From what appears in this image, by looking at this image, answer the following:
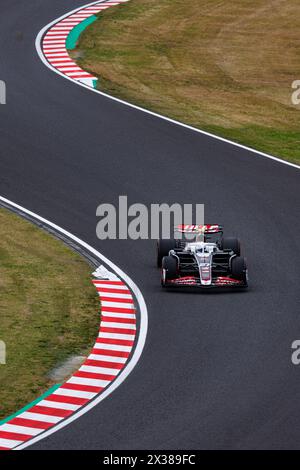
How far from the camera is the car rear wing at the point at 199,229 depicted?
3148 cm

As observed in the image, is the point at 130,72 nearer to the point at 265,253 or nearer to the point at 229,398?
the point at 265,253

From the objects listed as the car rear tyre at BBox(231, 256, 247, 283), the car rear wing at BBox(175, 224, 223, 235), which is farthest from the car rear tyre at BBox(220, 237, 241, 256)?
the car rear tyre at BBox(231, 256, 247, 283)

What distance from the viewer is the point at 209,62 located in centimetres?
5081

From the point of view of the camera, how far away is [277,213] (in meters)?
34.9

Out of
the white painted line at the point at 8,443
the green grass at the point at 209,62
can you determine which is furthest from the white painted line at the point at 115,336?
the green grass at the point at 209,62

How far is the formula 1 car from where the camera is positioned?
1152 inches

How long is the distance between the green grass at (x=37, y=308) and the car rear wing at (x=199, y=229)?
2640 mm

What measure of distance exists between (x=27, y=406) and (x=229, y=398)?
383cm

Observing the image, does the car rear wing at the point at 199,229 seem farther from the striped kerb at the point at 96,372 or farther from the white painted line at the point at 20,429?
the white painted line at the point at 20,429

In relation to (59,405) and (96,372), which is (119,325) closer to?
(96,372)

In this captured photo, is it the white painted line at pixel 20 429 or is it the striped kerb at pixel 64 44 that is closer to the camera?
the white painted line at pixel 20 429

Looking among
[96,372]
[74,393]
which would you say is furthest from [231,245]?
[74,393]

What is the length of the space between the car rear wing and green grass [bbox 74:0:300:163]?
30.2ft
